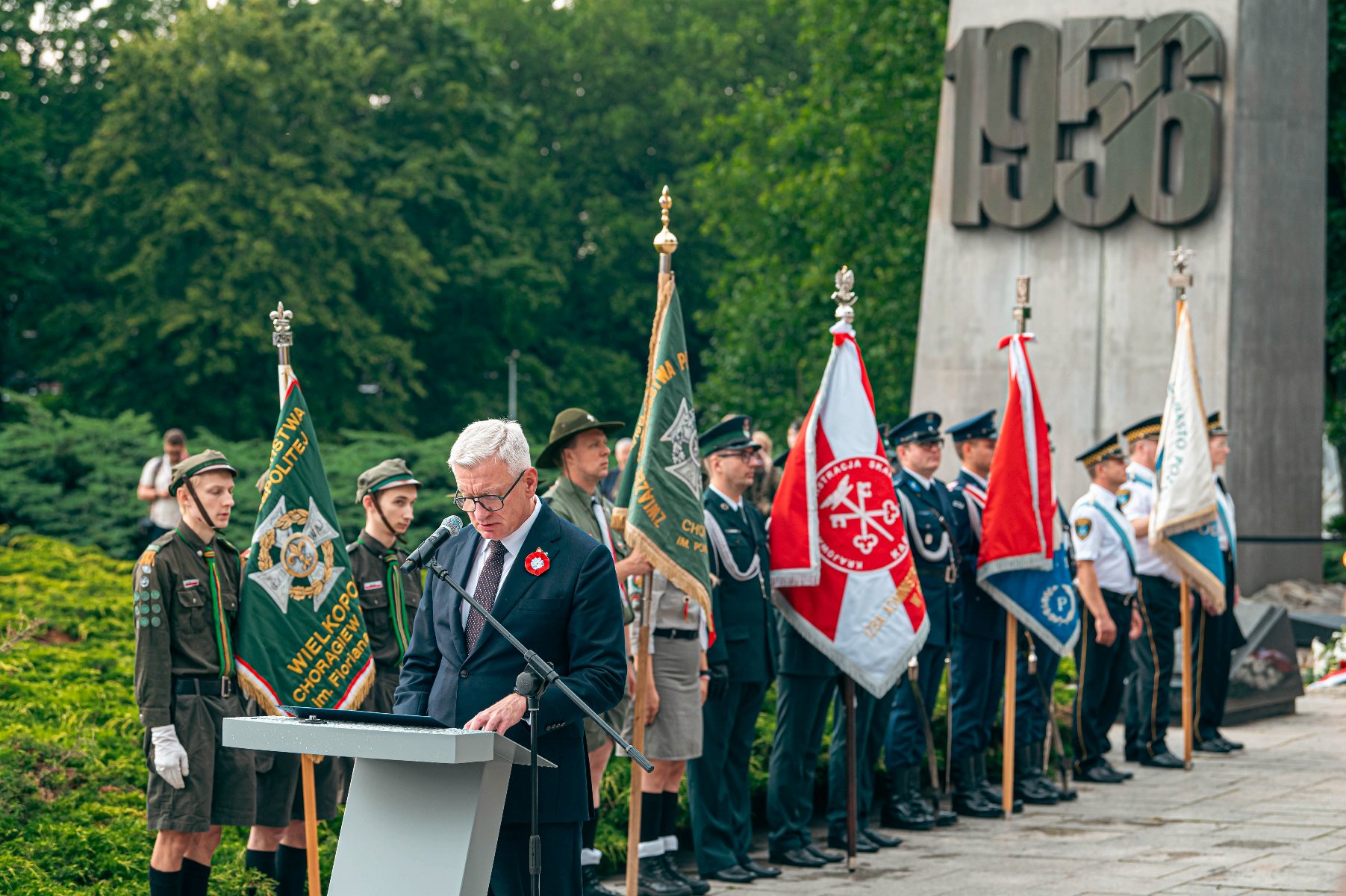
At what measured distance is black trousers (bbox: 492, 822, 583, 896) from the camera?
15.9ft

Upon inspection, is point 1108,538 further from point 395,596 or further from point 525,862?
point 525,862

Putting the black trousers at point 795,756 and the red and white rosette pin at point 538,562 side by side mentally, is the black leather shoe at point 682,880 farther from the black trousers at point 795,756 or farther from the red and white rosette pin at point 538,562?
the red and white rosette pin at point 538,562

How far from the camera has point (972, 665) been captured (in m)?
10.2

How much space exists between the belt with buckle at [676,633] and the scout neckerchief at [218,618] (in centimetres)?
197

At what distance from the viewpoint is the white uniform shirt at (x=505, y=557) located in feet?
16.0

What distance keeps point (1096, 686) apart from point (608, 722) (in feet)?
16.5

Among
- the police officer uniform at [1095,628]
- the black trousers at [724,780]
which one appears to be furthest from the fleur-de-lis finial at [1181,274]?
the black trousers at [724,780]

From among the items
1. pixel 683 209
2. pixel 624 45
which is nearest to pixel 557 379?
pixel 683 209

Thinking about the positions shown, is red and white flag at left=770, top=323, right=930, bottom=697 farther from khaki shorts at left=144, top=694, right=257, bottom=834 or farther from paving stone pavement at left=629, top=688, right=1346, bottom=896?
khaki shorts at left=144, top=694, right=257, bottom=834

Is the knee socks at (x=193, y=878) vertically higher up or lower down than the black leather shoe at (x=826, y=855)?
higher up

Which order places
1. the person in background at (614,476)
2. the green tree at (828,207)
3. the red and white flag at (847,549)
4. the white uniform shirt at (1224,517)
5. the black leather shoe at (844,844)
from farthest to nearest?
1. the green tree at (828,207)
2. the person in background at (614,476)
3. the white uniform shirt at (1224,517)
4. the black leather shoe at (844,844)
5. the red and white flag at (847,549)

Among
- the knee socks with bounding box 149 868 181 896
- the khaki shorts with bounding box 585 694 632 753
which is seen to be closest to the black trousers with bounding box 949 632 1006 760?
the khaki shorts with bounding box 585 694 632 753

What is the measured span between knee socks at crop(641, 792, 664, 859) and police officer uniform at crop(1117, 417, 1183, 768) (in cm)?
489

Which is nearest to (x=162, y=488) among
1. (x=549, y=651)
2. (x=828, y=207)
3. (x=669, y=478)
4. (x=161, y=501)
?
(x=161, y=501)
